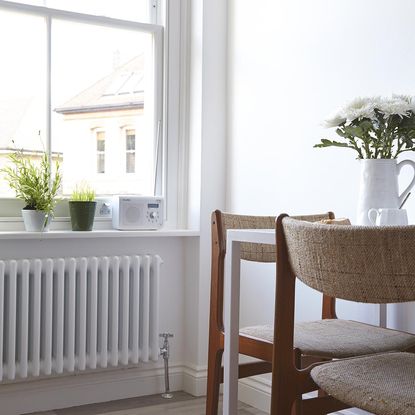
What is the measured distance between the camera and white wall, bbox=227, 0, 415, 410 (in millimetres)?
2520

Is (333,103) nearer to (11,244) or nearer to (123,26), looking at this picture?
(123,26)

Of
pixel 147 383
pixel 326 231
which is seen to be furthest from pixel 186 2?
pixel 326 231

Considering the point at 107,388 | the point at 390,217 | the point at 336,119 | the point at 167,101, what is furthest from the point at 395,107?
the point at 107,388

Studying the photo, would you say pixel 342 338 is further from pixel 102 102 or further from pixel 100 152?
pixel 102 102

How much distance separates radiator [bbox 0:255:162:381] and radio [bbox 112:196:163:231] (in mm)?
150

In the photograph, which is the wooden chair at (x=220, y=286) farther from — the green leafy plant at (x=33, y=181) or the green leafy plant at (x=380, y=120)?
the green leafy plant at (x=33, y=181)

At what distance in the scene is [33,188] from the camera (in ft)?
9.69

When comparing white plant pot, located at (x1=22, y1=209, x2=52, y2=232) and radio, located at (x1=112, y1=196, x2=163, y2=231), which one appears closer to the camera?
white plant pot, located at (x1=22, y1=209, x2=52, y2=232)

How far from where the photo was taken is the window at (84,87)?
3094 mm

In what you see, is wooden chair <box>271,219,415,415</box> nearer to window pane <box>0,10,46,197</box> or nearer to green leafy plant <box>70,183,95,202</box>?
green leafy plant <box>70,183,95,202</box>

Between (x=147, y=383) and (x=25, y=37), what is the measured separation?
1.64 metres

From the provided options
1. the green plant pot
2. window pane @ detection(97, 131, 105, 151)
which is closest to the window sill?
the green plant pot

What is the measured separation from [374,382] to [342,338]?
0.60 meters

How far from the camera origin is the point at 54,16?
10.4ft
